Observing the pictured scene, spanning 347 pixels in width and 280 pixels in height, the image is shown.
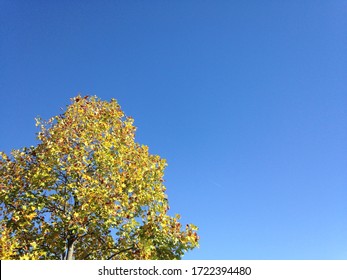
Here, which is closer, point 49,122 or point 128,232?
point 128,232

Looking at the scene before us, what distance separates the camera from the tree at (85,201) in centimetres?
1591

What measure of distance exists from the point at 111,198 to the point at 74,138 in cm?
396

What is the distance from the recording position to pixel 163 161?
19.3 metres

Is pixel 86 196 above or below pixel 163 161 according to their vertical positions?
below

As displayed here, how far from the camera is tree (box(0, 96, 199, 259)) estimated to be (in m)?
15.9

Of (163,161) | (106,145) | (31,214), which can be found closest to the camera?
(31,214)

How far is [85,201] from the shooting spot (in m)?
15.8

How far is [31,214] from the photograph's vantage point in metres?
15.5

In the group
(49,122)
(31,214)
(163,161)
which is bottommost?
(31,214)
